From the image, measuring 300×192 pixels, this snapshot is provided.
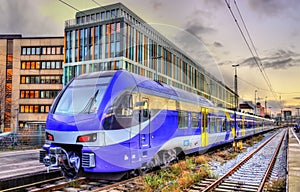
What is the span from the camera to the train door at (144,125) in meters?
10.1

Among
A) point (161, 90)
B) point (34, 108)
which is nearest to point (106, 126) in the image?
point (161, 90)

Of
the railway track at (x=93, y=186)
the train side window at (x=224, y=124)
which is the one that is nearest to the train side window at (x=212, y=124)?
the train side window at (x=224, y=124)

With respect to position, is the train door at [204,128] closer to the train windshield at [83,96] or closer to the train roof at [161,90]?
the train roof at [161,90]

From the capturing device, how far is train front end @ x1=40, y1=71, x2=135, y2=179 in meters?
8.90

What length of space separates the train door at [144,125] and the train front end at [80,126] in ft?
3.58

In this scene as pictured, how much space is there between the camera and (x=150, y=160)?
1080 centimetres

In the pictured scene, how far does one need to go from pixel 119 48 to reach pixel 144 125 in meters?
39.8

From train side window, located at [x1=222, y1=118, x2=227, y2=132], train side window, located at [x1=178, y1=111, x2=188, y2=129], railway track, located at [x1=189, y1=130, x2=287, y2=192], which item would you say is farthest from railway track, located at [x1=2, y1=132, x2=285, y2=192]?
train side window, located at [x1=222, y1=118, x2=227, y2=132]

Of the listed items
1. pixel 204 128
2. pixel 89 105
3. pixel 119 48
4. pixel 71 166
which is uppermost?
pixel 119 48

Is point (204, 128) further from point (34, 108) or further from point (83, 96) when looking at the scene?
point (34, 108)

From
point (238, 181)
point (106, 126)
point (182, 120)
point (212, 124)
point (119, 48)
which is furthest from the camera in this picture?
point (119, 48)

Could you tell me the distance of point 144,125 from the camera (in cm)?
1027

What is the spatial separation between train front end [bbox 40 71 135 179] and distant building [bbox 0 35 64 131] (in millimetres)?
60594

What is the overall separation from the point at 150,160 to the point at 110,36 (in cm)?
4192
